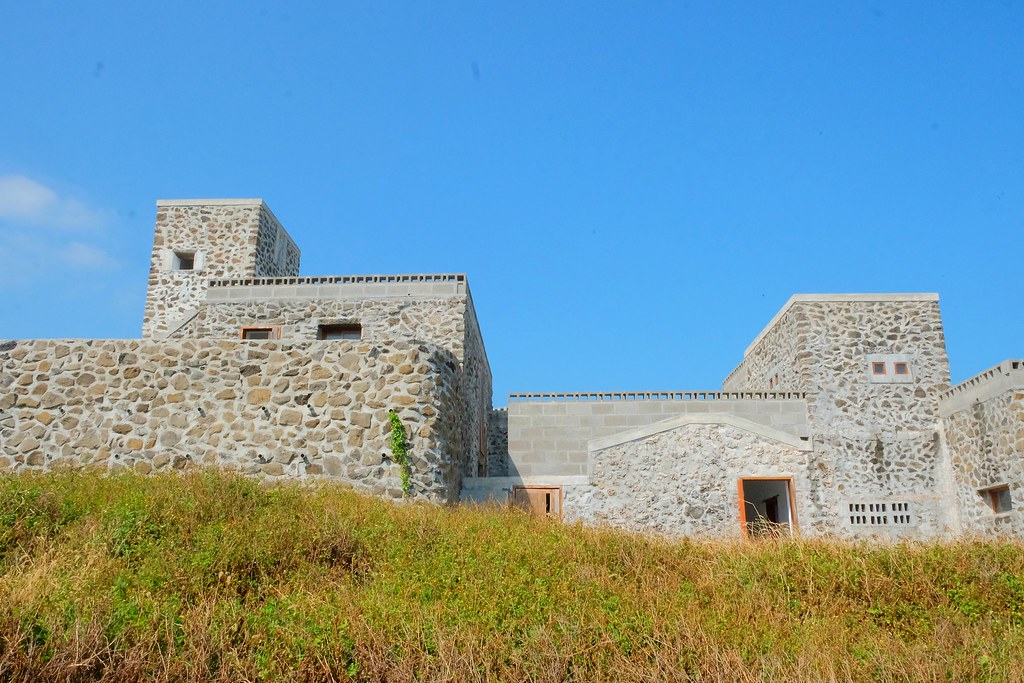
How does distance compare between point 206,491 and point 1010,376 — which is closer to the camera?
point 206,491

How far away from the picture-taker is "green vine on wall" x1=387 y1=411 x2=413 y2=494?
11.5 m

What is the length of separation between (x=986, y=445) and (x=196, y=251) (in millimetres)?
21305

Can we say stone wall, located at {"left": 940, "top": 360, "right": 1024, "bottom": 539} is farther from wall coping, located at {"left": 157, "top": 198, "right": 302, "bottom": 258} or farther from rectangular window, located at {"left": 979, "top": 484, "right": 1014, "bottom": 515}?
wall coping, located at {"left": 157, "top": 198, "right": 302, "bottom": 258}

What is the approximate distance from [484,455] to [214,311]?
764cm

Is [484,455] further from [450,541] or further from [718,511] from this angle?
[450,541]

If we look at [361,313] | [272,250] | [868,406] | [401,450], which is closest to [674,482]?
[868,406]

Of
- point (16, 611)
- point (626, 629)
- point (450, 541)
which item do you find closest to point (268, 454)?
point (450, 541)

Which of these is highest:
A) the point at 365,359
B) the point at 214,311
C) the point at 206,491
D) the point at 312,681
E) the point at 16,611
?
the point at 214,311

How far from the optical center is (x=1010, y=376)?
15.0m

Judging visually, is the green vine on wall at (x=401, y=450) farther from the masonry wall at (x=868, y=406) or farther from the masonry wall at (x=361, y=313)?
the masonry wall at (x=868, y=406)

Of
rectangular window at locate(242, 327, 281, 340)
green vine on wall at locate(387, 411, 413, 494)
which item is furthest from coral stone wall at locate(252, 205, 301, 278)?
green vine on wall at locate(387, 411, 413, 494)

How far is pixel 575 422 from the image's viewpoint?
16.7 meters

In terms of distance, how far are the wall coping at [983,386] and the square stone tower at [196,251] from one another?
703 inches

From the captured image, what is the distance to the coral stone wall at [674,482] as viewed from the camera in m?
15.2
